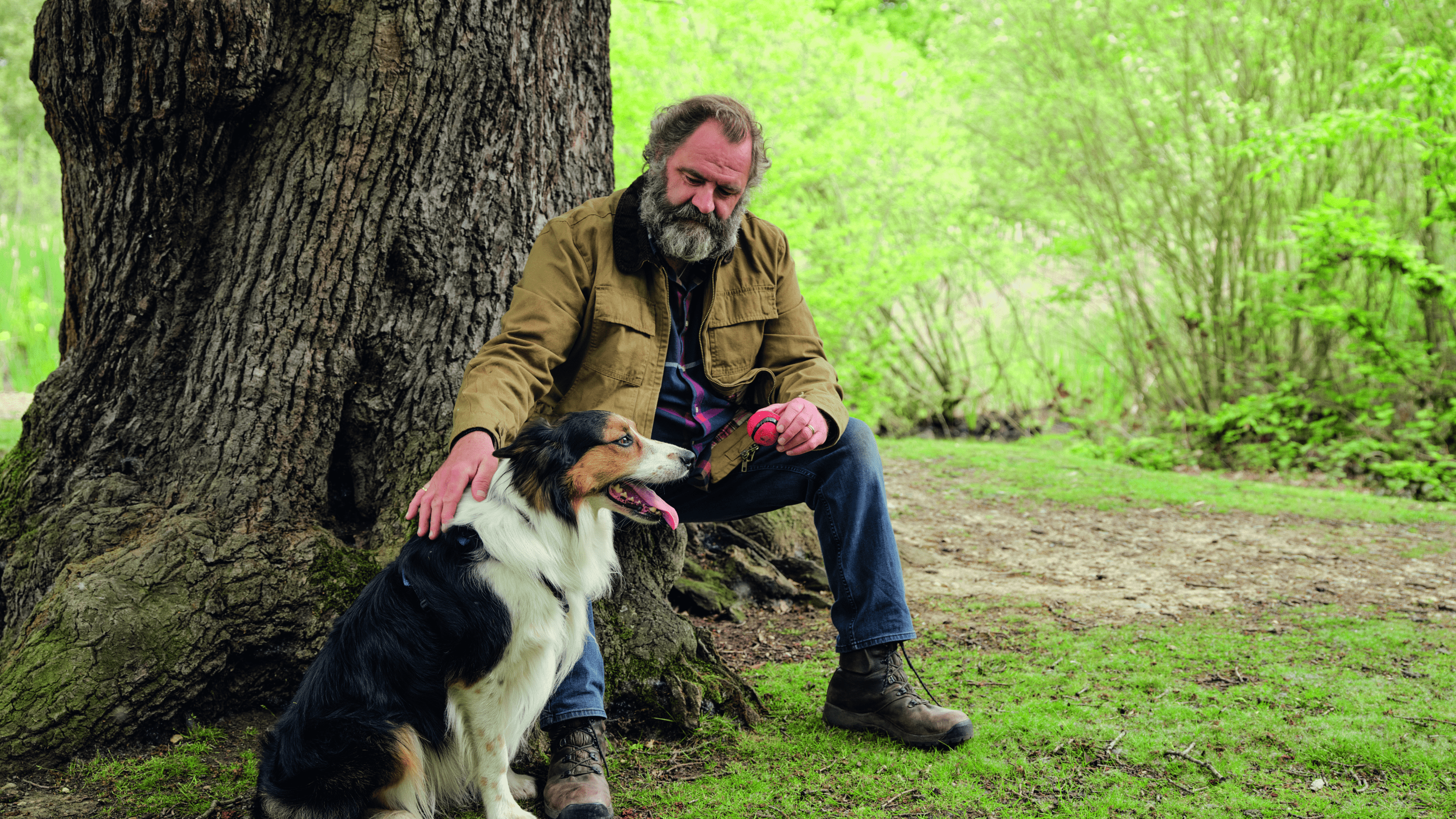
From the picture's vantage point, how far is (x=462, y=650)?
7.02 ft

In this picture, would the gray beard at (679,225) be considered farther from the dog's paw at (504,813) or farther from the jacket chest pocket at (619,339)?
the dog's paw at (504,813)

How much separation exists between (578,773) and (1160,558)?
3819 mm

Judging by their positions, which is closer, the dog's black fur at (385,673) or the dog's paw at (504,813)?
the dog's black fur at (385,673)

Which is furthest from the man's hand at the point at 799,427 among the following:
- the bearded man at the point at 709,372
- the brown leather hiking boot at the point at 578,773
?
the brown leather hiking boot at the point at 578,773

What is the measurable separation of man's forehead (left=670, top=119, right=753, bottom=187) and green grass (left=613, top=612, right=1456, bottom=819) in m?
1.71

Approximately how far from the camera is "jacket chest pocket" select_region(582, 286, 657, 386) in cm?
266

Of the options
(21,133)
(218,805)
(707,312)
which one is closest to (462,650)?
(218,805)

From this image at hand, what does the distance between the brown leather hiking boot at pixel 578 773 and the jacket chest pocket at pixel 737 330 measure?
1.11 m

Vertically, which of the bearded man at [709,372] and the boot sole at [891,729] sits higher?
the bearded man at [709,372]

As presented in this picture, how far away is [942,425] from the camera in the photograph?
1228 cm

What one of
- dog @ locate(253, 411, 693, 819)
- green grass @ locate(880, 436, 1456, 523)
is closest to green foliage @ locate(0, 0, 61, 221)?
green grass @ locate(880, 436, 1456, 523)

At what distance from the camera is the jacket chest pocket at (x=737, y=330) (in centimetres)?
283

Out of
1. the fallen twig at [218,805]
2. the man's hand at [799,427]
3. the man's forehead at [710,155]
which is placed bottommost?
the fallen twig at [218,805]

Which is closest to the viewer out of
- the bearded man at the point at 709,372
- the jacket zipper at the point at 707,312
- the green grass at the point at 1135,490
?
the bearded man at the point at 709,372
